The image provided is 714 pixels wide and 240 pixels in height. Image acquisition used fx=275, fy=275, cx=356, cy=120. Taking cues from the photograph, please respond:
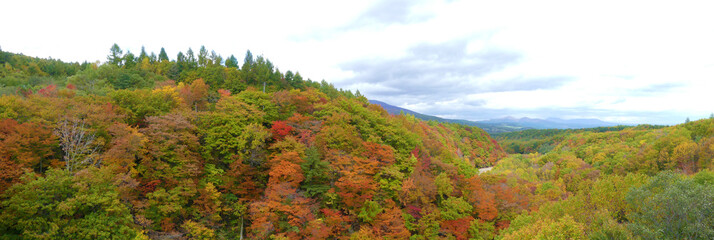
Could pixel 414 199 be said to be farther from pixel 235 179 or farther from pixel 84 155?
pixel 84 155

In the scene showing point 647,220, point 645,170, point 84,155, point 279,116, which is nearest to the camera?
point 647,220

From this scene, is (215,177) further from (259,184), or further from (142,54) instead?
(142,54)

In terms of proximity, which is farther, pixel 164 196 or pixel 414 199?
pixel 414 199

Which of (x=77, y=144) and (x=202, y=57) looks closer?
(x=77, y=144)

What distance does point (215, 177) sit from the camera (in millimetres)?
25406

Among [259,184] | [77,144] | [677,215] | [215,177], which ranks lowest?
[259,184]

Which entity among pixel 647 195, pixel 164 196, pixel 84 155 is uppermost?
pixel 84 155

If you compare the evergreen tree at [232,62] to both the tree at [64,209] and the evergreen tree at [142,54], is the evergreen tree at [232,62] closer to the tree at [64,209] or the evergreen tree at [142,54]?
the evergreen tree at [142,54]

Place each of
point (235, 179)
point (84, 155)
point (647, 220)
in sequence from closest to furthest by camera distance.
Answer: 1. point (647, 220)
2. point (84, 155)
3. point (235, 179)

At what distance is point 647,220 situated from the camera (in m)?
16.3

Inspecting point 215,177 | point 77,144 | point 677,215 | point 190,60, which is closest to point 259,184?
point 215,177

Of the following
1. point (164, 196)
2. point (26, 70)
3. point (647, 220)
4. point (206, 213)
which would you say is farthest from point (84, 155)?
point (26, 70)

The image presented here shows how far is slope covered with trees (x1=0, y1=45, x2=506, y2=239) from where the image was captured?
1692 cm

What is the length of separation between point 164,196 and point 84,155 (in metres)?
6.48
